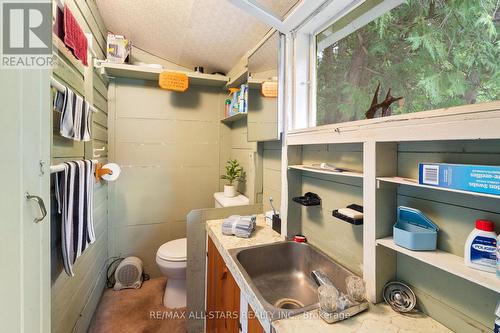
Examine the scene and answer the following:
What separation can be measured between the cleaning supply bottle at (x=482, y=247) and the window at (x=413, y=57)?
1.26 feet

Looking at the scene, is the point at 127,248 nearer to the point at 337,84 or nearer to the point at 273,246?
the point at 273,246

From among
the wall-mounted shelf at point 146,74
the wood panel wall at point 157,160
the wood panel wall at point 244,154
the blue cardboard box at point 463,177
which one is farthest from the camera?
the wood panel wall at point 157,160

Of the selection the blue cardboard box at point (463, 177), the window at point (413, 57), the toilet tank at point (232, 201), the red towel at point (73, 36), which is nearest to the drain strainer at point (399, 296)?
the blue cardboard box at point (463, 177)

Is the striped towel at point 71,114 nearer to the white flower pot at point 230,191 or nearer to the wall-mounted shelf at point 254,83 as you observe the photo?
the wall-mounted shelf at point 254,83

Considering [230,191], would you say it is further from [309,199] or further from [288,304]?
[288,304]

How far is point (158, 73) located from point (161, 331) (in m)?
2.31

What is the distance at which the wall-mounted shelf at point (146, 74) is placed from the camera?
2.16 meters

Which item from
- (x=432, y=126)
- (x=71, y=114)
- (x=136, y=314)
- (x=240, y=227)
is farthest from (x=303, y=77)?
(x=136, y=314)

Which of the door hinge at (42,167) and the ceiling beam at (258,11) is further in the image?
the ceiling beam at (258,11)

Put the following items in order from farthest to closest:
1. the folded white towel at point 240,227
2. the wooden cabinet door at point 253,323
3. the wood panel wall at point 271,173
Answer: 1. the wood panel wall at point 271,173
2. the folded white towel at point 240,227
3. the wooden cabinet door at point 253,323

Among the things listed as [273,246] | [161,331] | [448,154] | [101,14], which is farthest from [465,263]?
[101,14]

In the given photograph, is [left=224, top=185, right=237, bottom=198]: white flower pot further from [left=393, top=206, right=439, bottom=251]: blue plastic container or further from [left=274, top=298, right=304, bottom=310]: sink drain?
[left=393, top=206, right=439, bottom=251]: blue plastic container

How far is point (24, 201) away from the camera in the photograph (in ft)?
2.20

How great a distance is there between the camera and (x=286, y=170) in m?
1.45
